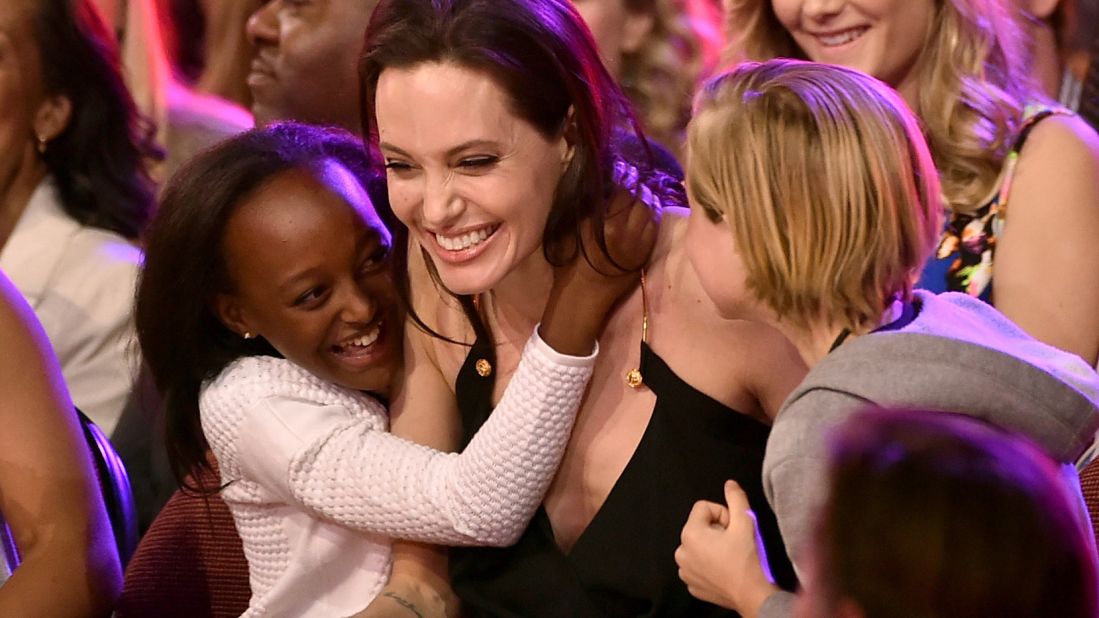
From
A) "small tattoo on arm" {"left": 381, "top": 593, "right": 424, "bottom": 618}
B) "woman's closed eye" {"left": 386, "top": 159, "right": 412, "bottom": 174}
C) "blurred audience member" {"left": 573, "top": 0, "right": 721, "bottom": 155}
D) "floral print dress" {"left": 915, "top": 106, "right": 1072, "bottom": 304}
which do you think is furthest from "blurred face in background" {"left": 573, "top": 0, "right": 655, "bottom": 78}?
"small tattoo on arm" {"left": 381, "top": 593, "right": 424, "bottom": 618}

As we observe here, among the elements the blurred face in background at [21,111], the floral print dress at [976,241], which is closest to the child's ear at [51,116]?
the blurred face in background at [21,111]

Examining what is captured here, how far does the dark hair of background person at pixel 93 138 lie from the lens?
3033 mm

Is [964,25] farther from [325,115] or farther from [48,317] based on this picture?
[48,317]

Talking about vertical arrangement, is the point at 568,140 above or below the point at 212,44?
above

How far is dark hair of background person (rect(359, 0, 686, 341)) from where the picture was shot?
1775 mm

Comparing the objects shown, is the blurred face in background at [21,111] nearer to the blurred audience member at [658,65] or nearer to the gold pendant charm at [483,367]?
the blurred audience member at [658,65]

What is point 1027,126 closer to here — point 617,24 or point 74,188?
point 617,24

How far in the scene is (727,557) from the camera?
1.64 m

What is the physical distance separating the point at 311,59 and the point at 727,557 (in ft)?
6.22

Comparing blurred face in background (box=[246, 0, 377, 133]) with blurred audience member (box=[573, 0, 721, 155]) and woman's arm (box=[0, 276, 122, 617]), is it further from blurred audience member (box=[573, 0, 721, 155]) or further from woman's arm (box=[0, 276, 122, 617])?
woman's arm (box=[0, 276, 122, 617])

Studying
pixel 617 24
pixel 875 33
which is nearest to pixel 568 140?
pixel 875 33

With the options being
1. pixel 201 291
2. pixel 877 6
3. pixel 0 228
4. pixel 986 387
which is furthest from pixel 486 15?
pixel 0 228

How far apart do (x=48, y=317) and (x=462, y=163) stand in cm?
147

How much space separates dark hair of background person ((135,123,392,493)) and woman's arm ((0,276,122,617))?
0.16m
